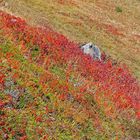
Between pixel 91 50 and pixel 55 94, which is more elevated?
pixel 55 94

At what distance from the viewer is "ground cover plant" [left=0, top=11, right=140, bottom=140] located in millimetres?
12266

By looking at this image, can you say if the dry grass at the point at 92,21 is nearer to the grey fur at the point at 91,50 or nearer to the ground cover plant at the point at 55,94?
the grey fur at the point at 91,50

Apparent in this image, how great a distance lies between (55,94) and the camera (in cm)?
1444

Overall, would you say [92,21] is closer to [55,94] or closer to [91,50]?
[91,50]

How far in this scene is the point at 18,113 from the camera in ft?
39.1

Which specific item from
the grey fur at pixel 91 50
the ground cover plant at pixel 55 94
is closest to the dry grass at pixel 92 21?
the grey fur at pixel 91 50

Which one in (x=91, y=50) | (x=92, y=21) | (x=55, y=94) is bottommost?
(x=92, y=21)

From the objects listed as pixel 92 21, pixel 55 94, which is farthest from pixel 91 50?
pixel 92 21

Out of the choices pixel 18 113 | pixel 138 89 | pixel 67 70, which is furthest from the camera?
pixel 138 89

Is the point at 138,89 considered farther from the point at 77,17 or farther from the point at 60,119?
the point at 77,17

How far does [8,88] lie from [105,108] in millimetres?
4858

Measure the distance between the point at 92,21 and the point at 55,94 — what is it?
937 inches

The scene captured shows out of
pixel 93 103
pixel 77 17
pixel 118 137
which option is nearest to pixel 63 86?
pixel 93 103

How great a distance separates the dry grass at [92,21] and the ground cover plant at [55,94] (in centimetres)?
707
